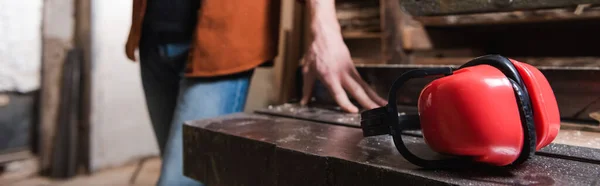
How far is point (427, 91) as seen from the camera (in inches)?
21.1

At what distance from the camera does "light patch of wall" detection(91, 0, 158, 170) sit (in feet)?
7.66

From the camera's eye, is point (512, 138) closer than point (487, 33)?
Yes

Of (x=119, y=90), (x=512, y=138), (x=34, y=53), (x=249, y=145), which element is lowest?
(x=119, y=90)

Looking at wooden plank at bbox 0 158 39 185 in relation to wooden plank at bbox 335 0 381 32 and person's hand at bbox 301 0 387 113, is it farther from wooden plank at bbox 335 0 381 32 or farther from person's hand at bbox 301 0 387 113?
person's hand at bbox 301 0 387 113

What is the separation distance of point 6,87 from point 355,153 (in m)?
2.08

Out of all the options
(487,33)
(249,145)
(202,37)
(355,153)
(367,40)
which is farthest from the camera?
(367,40)

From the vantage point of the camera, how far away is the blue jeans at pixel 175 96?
3.30 ft

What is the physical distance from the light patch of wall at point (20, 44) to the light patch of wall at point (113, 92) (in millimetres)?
253

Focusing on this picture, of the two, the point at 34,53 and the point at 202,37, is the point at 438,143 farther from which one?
the point at 34,53

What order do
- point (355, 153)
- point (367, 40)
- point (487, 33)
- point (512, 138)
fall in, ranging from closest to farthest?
1. point (512, 138)
2. point (355, 153)
3. point (487, 33)
4. point (367, 40)

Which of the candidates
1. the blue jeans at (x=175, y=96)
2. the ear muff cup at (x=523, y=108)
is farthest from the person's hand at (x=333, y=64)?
the ear muff cup at (x=523, y=108)

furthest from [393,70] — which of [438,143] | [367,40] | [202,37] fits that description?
[367,40]

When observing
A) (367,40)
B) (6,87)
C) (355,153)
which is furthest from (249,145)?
(367,40)

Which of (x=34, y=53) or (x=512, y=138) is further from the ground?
(x=512, y=138)
